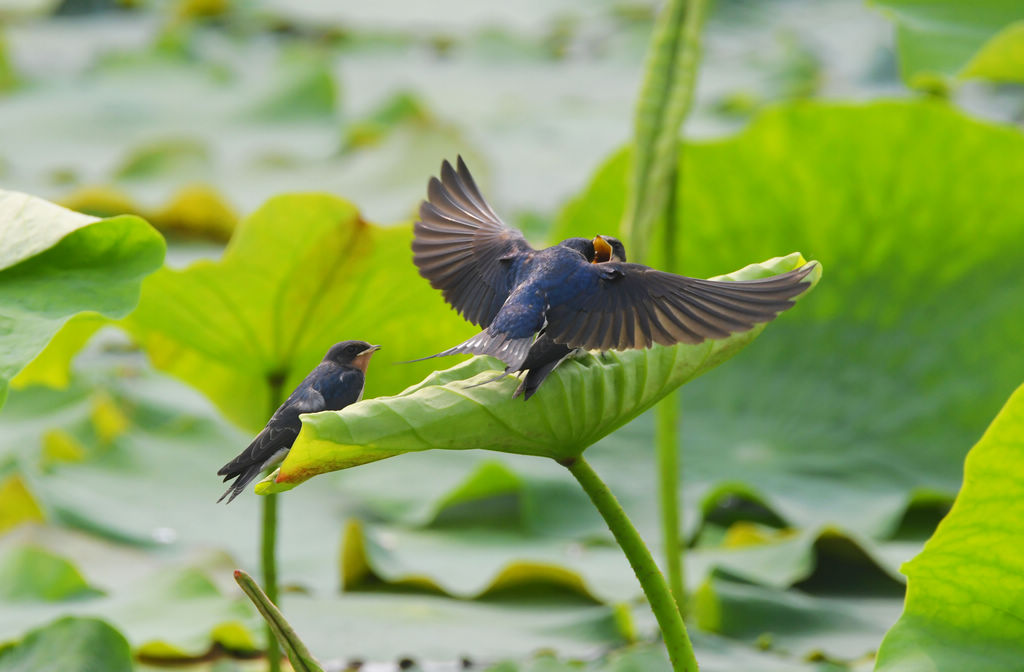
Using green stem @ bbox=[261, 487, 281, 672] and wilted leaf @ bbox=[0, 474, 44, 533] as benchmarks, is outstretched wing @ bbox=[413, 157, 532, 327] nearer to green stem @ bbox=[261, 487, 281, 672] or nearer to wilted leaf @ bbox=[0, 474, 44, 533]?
green stem @ bbox=[261, 487, 281, 672]

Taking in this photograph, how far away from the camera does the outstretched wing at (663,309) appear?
58cm

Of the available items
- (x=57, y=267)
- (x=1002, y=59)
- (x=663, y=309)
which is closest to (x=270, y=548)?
(x=57, y=267)

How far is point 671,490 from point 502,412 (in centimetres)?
75

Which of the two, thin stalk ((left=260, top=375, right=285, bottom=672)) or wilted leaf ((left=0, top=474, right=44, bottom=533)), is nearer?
thin stalk ((left=260, top=375, right=285, bottom=672))

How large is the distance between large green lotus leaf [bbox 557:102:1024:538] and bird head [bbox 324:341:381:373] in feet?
3.19

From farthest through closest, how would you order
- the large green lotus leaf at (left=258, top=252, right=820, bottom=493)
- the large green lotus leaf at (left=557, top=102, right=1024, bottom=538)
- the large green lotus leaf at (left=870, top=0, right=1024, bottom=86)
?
the large green lotus leaf at (left=557, top=102, right=1024, bottom=538)
the large green lotus leaf at (left=870, top=0, right=1024, bottom=86)
the large green lotus leaf at (left=258, top=252, right=820, bottom=493)

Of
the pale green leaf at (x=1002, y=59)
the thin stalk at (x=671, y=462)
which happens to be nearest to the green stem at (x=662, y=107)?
the thin stalk at (x=671, y=462)

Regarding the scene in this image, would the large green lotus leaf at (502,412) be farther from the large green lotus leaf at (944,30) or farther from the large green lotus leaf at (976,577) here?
the large green lotus leaf at (944,30)

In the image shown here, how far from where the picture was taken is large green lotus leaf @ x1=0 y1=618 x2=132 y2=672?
1.06 metres

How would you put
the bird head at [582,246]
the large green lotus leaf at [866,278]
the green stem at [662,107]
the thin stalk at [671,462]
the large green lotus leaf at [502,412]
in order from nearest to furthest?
the large green lotus leaf at [502,412] → the bird head at [582,246] → the green stem at [662,107] → the thin stalk at [671,462] → the large green lotus leaf at [866,278]

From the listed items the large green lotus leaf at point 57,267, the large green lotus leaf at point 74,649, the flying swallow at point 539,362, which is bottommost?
the large green lotus leaf at point 74,649

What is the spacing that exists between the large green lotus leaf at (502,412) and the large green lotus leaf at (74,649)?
589 millimetres

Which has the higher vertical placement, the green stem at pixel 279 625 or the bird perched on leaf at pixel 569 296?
the bird perched on leaf at pixel 569 296

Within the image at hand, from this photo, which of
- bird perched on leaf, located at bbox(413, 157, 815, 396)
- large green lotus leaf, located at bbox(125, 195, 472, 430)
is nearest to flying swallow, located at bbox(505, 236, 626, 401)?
bird perched on leaf, located at bbox(413, 157, 815, 396)
